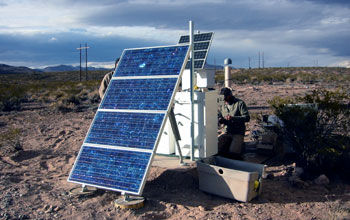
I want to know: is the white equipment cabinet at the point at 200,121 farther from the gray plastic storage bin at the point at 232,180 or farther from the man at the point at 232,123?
the gray plastic storage bin at the point at 232,180

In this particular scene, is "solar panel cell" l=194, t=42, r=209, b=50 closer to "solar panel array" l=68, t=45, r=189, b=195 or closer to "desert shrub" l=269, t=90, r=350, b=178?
"solar panel array" l=68, t=45, r=189, b=195

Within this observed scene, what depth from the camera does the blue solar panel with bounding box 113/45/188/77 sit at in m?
6.39

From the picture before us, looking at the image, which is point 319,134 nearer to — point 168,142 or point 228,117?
point 228,117

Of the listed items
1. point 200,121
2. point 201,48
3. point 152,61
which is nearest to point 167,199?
point 200,121

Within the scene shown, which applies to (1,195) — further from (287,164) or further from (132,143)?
(287,164)

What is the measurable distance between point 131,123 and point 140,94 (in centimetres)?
60

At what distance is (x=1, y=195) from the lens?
6160mm

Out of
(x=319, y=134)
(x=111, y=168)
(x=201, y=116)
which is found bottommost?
(x=111, y=168)

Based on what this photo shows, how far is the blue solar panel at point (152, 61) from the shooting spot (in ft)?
21.0

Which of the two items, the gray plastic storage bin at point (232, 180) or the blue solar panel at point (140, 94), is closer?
the gray plastic storage bin at point (232, 180)

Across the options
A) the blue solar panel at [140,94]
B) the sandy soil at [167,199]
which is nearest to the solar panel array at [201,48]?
the blue solar panel at [140,94]

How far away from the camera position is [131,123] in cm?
616

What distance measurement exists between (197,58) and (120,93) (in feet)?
8.22

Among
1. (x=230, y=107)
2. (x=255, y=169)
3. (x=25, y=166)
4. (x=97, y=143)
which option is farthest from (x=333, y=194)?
(x=25, y=166)
